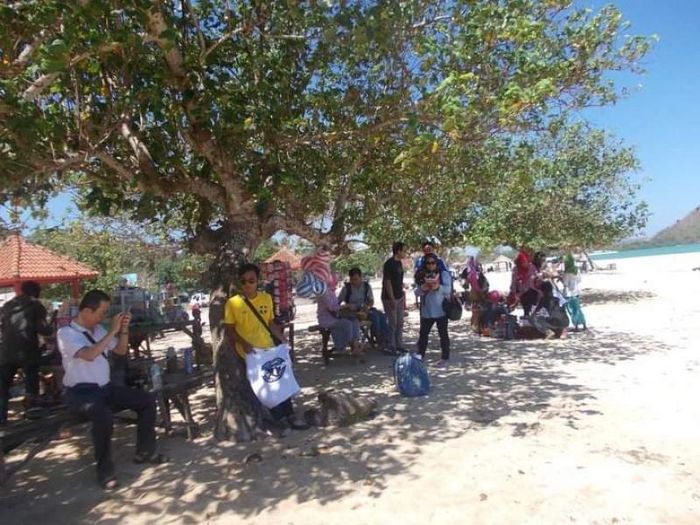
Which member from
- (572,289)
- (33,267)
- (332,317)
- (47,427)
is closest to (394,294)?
(332,317)

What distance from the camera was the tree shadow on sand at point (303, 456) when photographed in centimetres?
388

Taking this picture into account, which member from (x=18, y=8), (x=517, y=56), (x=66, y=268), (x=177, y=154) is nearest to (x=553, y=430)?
(x=517, y=56)

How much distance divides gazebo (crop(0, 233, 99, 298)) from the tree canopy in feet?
35.3

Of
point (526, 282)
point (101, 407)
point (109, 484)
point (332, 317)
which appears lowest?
point (109, 484)

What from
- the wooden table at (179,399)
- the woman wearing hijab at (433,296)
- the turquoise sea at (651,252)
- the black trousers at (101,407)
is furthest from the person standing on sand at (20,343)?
the turquoise sea at (651,252)

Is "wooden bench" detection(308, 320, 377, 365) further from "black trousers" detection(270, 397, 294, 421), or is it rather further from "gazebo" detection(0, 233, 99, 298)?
"gazebo" detection(0, 233, 99, 298)

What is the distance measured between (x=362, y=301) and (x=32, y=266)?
1341 centimetres

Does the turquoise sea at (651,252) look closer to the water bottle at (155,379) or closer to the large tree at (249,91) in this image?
the large tree at (249,91)

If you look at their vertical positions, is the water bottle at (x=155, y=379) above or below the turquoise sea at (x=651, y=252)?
above

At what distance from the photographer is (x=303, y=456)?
4.62m

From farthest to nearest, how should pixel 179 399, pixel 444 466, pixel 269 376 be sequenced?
pixel 179 399, pixel 269 376, pixel 444 466

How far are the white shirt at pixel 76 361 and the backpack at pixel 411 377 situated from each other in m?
3.35

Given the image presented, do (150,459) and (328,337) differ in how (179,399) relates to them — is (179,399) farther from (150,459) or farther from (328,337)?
(328,337)

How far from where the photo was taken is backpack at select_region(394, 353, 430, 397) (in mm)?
6320
